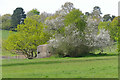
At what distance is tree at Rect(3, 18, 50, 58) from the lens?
5469 centimetres

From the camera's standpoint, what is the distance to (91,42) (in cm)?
5116

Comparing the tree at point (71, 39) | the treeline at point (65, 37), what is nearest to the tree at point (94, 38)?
the treeline at point (65, 37)

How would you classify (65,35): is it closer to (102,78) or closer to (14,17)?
(102,78)

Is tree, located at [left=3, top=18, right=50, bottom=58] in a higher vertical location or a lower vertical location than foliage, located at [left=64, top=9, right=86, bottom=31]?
lower

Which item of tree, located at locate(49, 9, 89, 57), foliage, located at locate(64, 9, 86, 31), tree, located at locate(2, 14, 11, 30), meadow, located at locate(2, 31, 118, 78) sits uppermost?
tree, located at locate(2, 14, 11, 30)

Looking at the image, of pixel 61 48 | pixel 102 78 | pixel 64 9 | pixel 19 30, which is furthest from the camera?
pixel 64 9

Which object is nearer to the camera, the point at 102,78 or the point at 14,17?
the point at 102,78

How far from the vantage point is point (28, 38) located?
5466cm

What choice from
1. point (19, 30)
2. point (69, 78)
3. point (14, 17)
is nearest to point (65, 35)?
point (19, 30)

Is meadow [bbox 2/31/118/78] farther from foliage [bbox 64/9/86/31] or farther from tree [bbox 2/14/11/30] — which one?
tree [bbox 2/14/11/30]

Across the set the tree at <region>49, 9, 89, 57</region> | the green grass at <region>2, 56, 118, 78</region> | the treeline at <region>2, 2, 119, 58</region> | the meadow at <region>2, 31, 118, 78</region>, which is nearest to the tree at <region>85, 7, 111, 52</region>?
the treeline at <region>2, 2, 119, 58</region>

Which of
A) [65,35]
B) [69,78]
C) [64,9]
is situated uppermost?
[64,9]

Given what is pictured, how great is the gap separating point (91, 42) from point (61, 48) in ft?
23.7

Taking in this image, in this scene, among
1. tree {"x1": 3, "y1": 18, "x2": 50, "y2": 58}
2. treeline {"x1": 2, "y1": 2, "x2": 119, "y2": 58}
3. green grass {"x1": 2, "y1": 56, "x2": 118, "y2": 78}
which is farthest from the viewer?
tree {"x1": 3, "y1": 18, "x2": 50, "y2": 58}
